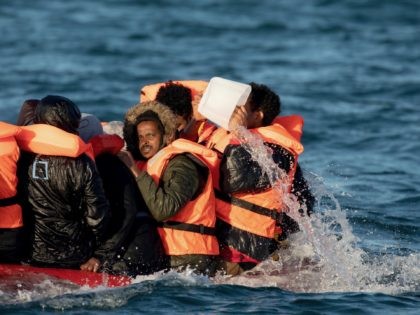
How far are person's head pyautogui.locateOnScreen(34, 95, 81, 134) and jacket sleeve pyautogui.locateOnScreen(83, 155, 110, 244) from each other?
31 centimetres

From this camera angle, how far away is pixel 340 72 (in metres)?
22.5

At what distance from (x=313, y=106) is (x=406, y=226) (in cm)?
777

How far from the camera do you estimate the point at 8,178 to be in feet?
28.1

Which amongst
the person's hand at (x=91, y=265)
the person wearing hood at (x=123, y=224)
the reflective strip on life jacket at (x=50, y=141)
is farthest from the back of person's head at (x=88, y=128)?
the person's hand at (x=91, y=265)

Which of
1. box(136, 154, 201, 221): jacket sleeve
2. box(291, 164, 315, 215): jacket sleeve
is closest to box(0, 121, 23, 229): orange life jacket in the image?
box(136, 154, 201, 221): jacket sleeve

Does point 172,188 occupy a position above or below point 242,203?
above

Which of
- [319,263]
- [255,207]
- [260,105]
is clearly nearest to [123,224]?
[255,207]

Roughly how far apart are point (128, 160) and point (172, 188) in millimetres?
456

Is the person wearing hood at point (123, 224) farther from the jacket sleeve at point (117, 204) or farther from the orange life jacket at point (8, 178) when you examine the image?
the orange life jacket at point (8, 178)

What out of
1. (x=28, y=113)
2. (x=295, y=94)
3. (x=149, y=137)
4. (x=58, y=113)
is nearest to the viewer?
(x=58, y=113)

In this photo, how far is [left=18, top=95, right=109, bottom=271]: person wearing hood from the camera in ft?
28.6

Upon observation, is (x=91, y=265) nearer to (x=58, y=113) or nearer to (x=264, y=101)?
(x=58, y=113)

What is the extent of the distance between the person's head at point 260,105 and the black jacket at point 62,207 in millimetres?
1883

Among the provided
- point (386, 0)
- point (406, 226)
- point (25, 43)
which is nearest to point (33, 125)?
point (406, 226)
